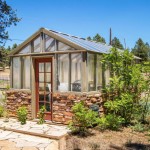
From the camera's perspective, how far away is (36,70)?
9.57 m

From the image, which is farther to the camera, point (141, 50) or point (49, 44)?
point (141, 50)

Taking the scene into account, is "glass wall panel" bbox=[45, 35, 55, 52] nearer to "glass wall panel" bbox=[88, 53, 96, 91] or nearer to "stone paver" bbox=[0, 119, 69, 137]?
"glass wall panel" bbox=[88, 53, 96, 91]

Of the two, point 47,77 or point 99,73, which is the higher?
point 99,73

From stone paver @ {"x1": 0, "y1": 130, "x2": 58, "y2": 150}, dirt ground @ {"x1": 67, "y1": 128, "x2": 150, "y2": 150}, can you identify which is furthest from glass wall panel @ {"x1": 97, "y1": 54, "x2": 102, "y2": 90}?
stone paver @ {"x1": 0, "y1": 130, "x2": 58, "y2": 150}

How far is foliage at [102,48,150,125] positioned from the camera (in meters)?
8.26

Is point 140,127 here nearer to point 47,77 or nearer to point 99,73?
point 99,73

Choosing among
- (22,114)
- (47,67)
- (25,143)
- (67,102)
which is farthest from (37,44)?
(25,143)

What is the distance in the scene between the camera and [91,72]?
870 cm

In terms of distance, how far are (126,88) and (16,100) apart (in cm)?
438

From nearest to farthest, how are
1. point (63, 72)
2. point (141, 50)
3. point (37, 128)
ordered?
point (37, 128) < point (63, 72) < point (141, 50)

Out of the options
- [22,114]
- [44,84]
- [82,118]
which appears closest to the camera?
[82,118]

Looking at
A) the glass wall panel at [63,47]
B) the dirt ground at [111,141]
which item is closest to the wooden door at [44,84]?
the glass wall panel at [63,47]

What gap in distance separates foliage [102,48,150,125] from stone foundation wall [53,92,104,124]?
1.33 feet

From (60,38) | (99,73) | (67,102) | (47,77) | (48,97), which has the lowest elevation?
(67,102)
